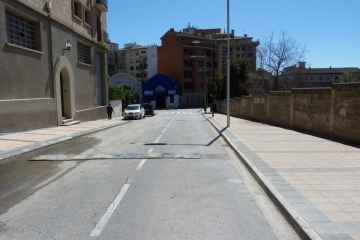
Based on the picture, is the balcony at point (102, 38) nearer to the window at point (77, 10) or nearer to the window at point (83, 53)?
the window at point (83, 53)

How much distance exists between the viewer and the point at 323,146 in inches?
405

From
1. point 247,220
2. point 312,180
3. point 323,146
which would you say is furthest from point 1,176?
point 323,146

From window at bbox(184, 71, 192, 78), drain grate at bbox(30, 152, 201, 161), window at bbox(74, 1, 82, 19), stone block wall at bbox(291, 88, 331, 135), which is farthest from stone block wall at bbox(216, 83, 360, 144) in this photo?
window at bbox(184, 71, 192, 78)

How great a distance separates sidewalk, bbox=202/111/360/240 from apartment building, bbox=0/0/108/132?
1171 cm

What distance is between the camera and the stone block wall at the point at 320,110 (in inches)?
430

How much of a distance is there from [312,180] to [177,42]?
76253 mm

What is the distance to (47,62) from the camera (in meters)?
19.0

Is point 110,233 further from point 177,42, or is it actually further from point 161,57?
point 161,57

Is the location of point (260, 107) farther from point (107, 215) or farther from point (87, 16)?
point (107, 215)

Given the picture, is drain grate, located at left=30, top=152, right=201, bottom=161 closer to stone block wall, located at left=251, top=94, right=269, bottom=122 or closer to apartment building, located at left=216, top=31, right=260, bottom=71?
stone block wall, located at left=251, top=94, right=269, bottom=122

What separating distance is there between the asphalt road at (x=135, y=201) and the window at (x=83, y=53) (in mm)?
19110

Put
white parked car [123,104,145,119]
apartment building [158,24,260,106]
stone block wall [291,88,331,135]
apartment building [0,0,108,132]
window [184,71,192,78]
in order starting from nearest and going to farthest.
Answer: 1. stone block wall [291,88,331,135]
2. apartment building [0,0,108,132]
3. white parked car [123,104,145,119]
4. apartment building [158,24,260,106]
5. window [184,71,192,78]

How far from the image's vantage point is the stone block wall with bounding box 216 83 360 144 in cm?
1091

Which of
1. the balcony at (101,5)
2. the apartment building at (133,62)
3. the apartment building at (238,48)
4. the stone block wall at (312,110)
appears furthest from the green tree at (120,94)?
the apartment building at (238,48)
